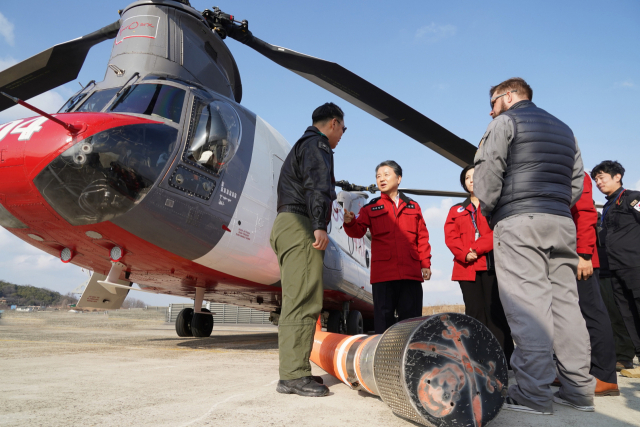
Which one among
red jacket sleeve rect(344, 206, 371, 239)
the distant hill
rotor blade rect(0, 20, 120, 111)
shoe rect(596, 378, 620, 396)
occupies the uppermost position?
the distant hill

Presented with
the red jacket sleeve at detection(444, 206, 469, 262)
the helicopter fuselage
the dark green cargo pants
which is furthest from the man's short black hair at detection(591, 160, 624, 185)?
the helicopter fuselage

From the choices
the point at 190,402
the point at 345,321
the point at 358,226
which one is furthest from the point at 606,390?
the point at 345,321

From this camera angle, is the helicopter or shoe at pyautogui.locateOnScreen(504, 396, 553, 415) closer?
shoe at pyautogui.locateOnScreen(504, 396, 553, 415)

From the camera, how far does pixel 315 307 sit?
2645 mm

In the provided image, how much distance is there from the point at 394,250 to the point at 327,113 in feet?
5.04

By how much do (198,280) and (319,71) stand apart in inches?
137

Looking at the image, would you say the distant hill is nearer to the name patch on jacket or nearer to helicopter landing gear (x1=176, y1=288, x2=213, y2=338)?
helicopter landing gear (x1=176, y1=288, x2=213, y2=338)

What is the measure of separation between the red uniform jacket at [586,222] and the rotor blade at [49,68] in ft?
21.2

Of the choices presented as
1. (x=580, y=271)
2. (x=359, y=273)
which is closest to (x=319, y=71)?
(x=359, y=273)

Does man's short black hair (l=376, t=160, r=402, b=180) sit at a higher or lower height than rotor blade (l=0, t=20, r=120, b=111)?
lower

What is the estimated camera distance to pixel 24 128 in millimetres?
3746

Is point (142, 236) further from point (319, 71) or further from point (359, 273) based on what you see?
point (359, 273)

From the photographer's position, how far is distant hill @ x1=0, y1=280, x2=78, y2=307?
73938 millimetres

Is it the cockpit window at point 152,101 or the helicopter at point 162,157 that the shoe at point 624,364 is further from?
the cockpit window at point 152,101
